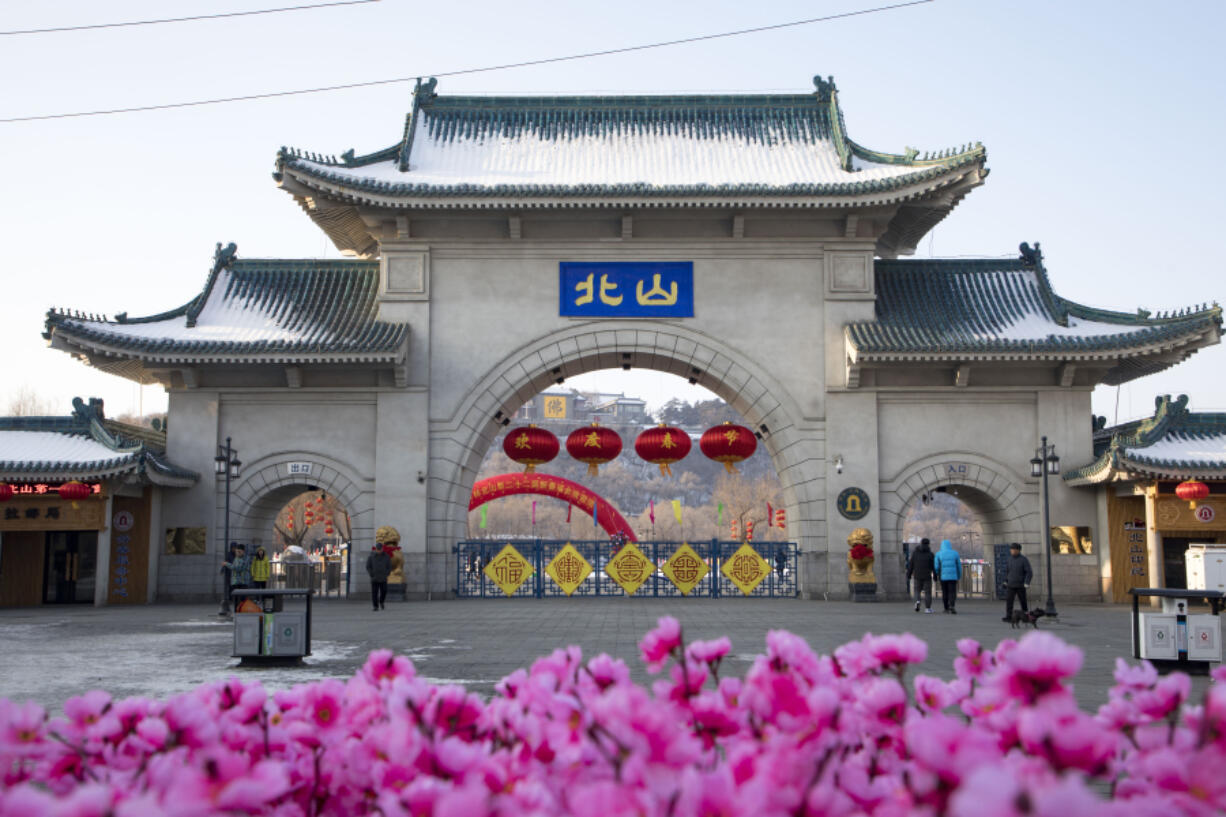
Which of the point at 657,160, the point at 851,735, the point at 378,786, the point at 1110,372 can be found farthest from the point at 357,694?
the point at 1110,372

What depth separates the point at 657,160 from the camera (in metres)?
22.5

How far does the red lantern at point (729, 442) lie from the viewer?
21.6 m

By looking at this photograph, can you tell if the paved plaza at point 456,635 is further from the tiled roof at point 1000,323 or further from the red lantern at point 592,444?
the tiled roof at point 1000,323

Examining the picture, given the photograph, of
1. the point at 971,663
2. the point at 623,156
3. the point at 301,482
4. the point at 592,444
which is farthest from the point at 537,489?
the point at 971,663

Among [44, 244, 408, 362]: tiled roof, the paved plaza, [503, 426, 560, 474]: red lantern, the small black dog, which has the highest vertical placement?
[44, 244, 408, 362]: tiled roof

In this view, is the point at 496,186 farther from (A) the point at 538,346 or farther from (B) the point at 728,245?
(B) the point at 728,245

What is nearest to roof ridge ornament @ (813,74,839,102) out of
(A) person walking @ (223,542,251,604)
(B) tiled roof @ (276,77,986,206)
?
(B) tiled roof @ (276,77,986,206)

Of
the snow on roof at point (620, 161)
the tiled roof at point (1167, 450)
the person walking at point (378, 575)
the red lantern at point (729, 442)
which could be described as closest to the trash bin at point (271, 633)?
the person walking at point (378, 575)

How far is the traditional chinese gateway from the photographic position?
20672 mm

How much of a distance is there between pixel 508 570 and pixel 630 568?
7.94 feet

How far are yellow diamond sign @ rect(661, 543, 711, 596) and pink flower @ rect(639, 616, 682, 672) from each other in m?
20.0

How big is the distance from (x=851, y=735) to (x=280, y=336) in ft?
67.1

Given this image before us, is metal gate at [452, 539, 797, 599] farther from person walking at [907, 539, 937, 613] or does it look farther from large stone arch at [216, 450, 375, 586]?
person walking at [907, 539, 937, 613]

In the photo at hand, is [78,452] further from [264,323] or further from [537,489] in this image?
[537,489]
